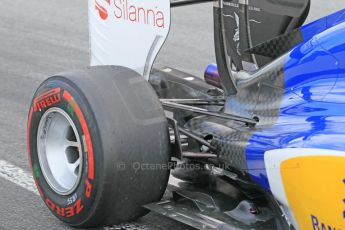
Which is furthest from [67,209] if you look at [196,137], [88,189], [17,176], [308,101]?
[308,101]

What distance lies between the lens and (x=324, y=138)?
2.89m

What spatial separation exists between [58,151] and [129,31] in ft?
2.51

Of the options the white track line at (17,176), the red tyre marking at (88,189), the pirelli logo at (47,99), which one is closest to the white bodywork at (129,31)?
the pirelli logo at (47,99)

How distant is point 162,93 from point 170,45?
4.10 m

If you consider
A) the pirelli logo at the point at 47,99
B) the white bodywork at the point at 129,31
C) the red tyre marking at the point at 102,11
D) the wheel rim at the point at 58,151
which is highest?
the red tyre marking at the point at 102,11

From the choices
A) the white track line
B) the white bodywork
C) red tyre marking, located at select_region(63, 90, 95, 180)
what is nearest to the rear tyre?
red tyre marking, located at select_region(63, 90, 95, 180)

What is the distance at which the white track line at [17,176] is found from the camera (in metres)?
4.30

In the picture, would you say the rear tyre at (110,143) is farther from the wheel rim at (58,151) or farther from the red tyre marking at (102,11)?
the red tyre marking at (102,11)

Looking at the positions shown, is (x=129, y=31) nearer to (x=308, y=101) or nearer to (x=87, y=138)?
(x=87, y=138)

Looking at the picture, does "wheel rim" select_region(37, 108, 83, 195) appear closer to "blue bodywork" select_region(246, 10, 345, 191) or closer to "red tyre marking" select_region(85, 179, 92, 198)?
"red tyre marking" select_region(85, 179, 92, 198)

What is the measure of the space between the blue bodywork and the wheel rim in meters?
1.02

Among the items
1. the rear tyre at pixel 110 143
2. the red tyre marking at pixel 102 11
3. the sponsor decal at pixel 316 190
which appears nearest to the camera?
the sponsor decal at pixel 316 190

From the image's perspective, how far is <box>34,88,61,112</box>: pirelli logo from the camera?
3.61 meters

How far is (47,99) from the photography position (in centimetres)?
369
